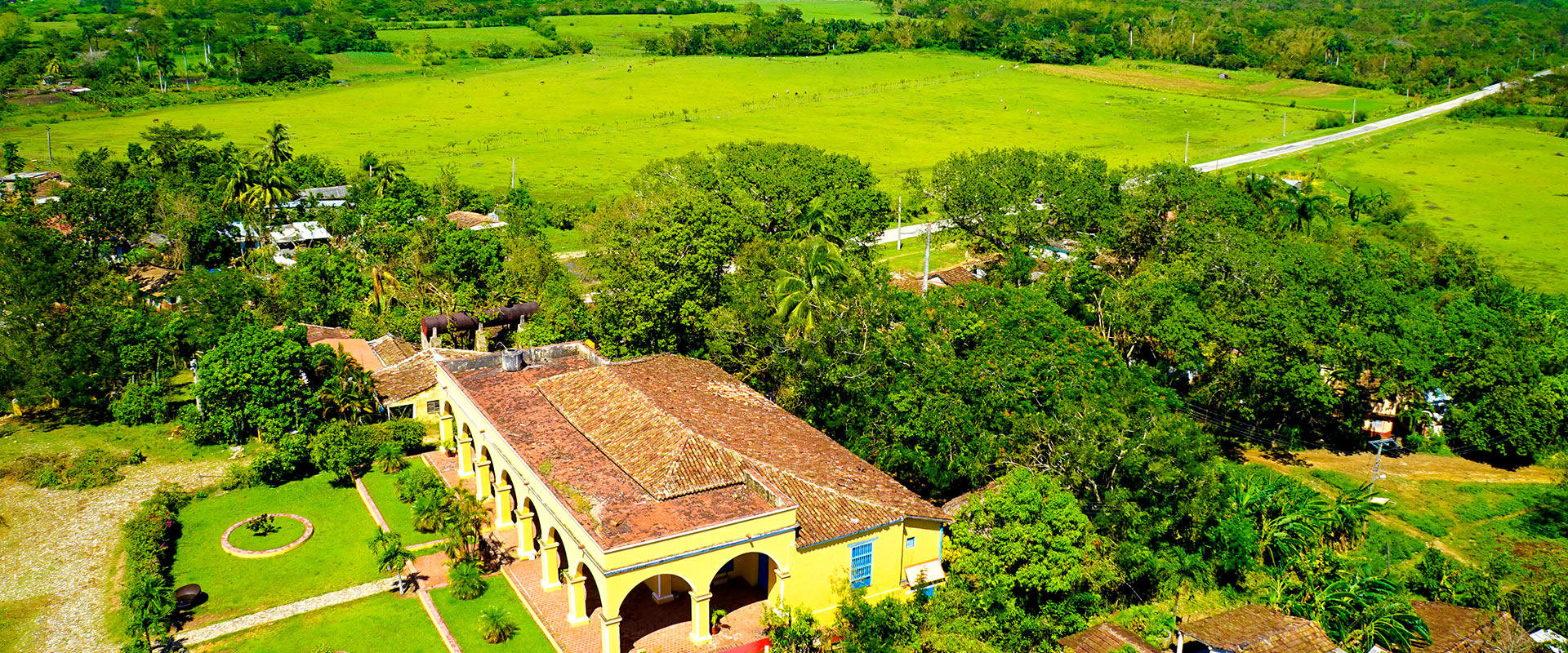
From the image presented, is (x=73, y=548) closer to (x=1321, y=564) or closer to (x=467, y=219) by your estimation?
(x=1321, y=564)

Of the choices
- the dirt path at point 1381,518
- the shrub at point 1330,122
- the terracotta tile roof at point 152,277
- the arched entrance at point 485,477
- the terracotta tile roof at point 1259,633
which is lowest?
the dirt path at point 1381,518

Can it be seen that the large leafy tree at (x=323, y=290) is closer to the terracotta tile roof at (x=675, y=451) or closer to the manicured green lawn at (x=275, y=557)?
the manicured green lawn at (x=275, y=557)

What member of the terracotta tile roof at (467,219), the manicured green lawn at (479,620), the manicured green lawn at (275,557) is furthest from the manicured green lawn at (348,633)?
the terracotta tile roof at (467,219)

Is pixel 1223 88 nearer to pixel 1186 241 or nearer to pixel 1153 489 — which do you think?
pixel 1186 241

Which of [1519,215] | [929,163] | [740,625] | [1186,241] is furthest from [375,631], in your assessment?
[1519,215]

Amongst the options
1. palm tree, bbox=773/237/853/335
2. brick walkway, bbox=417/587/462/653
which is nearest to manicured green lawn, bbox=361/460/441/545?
brick walkway, bbox=417/587/462/653

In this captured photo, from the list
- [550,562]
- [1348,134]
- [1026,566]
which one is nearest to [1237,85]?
[1348,134]
